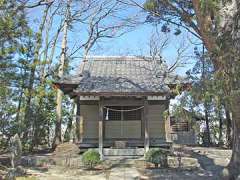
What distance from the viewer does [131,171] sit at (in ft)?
52.0

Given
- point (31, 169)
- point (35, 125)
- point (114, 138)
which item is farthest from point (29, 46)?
point (31, 169)

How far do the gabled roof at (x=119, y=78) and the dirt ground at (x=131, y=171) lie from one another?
11.3 ft

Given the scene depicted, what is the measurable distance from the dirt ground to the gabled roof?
11.3ft

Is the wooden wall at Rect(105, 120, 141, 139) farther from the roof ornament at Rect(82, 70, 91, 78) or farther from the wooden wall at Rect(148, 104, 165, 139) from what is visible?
the roof ornament at Rect(82, 70, 91, 78)

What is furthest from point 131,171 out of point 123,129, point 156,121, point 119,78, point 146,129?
point 119,78

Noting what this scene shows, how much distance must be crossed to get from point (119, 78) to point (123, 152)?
4.04 meters

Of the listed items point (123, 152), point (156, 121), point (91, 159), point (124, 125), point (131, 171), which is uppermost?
point (156, 121)

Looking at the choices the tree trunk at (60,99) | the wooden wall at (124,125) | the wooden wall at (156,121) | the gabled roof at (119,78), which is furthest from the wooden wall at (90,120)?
the tree trunk at (60,99)

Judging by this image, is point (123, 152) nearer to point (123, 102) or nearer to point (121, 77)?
point (123, 102)

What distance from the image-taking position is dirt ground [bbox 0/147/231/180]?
47.4 feet

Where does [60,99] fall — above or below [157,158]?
above

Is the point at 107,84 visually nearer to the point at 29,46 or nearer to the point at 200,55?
the point at 29,46

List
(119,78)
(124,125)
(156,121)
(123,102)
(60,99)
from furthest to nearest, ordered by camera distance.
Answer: (60,99)
(124,125)
(156,121)
(123,102)
(119,78)

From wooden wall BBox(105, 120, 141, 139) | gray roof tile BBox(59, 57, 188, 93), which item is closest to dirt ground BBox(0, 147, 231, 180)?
wooden wall BBox(105, 120, 141, 139)
